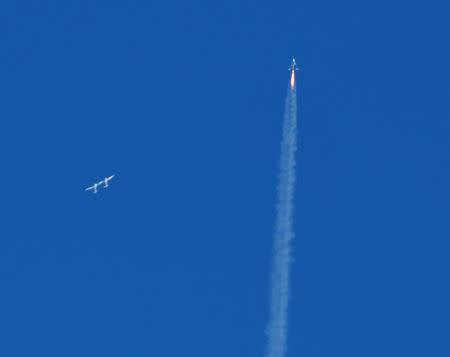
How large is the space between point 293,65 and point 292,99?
4034 millimetres

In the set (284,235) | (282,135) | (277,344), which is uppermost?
(282,135)

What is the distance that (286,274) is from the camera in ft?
469

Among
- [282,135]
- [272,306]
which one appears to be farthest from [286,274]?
[282,135]

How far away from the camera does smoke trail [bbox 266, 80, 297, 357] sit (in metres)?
141

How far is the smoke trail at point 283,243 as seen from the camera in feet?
463

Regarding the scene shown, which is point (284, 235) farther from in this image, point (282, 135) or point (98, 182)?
point (98, 182)

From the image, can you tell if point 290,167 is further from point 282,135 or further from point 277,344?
point 277,344

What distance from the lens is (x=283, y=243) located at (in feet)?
472

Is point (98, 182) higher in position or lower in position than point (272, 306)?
higher

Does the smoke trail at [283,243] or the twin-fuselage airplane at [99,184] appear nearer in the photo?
the smoke trail at [283,243]

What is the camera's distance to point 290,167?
486ft

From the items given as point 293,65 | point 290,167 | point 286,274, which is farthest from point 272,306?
point 293,65

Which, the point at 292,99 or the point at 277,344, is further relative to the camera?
the point at 292,99

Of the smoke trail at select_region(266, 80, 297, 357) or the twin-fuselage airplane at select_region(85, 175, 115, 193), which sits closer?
the smoke trail at select_region(266, 80, 297, 357)
